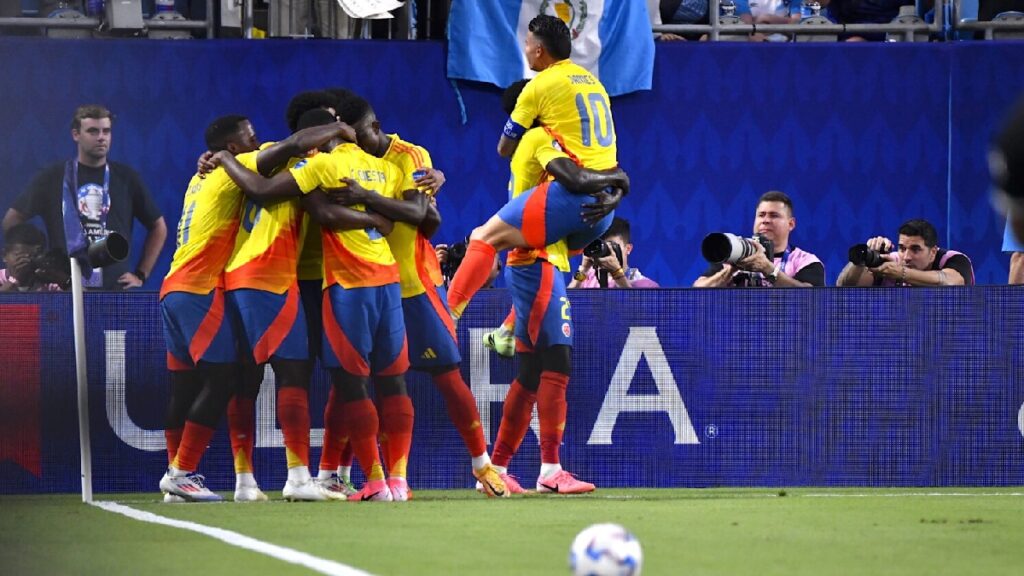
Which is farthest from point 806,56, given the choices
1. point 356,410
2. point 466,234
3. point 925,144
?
point 356,410

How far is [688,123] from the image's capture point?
13.6 metres

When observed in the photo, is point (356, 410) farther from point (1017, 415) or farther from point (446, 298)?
point (1017, 415)

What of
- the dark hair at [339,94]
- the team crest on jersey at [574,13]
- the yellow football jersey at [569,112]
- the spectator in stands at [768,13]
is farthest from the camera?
the spectator in stands at [768,13]

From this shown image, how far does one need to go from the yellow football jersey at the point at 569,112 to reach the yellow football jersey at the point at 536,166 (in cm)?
6

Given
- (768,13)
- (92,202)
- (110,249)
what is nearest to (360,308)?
(110,249)

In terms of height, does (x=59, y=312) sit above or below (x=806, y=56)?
below

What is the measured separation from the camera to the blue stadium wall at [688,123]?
13.2 meters

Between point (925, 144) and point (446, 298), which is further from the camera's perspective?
point (925, 144)

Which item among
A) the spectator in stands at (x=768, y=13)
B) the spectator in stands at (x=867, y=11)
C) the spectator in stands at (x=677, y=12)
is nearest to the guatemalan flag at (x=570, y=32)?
the spectator in stands at (x=677, y=12)

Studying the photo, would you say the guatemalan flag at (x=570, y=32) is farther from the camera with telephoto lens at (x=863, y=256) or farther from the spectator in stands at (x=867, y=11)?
the camera with telephoto lens at (x=863, y=256)

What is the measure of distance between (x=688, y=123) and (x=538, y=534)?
25.1ft

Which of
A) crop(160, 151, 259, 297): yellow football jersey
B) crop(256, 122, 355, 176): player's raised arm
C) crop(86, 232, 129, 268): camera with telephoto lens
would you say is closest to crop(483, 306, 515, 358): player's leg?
crop(256, 122, 355, 176): player's raised arm

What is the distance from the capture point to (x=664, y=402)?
9734 mm

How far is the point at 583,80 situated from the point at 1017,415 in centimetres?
304
